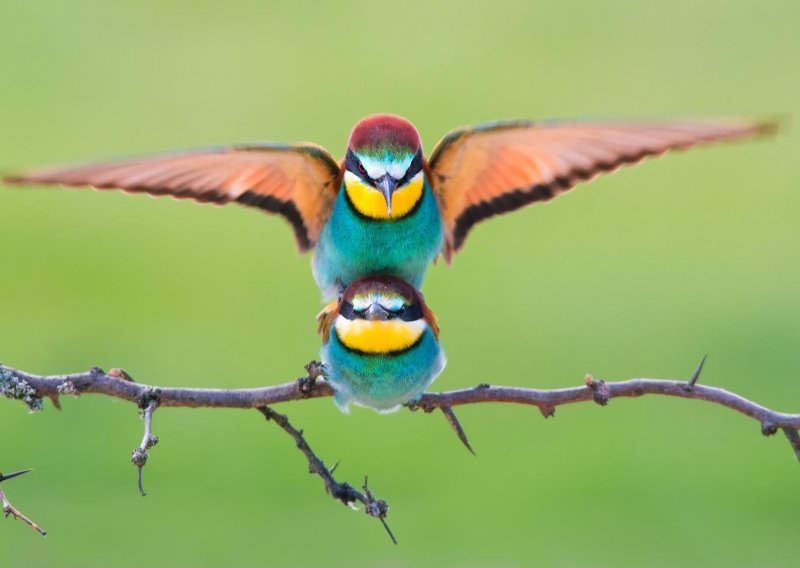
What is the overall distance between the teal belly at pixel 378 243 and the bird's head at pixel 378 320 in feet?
0.27

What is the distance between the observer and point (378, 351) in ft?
4.07

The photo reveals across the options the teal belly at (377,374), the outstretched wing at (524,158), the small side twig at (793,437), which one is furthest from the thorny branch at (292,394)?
the outstretched wing at (524,158)

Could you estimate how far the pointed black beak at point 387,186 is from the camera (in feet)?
4.13

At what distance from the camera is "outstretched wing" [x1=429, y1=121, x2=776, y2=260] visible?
1213 mm

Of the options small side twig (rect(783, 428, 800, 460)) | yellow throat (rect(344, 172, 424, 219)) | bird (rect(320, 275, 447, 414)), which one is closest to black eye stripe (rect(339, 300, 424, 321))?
bird (rect(320, 275, 447, 414))

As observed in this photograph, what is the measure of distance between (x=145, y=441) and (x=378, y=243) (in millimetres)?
457

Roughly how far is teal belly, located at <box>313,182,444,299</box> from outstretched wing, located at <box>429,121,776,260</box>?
0.04 metres

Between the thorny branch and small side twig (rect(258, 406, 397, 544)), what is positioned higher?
the thorny branch

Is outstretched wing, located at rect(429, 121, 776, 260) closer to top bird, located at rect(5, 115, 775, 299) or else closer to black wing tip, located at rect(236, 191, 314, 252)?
top bird, located at rect(5, 115, 775, 299)

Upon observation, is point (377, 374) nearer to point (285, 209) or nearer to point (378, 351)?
point (378, 351)

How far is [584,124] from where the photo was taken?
1.21 metres

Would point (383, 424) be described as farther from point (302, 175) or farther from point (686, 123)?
point (686, 123)

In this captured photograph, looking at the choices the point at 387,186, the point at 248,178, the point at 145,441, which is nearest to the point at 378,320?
the point at 387,186

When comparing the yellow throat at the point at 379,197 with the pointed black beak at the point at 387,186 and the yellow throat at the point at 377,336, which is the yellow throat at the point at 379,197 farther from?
the yellow throat at the point at 377,336
